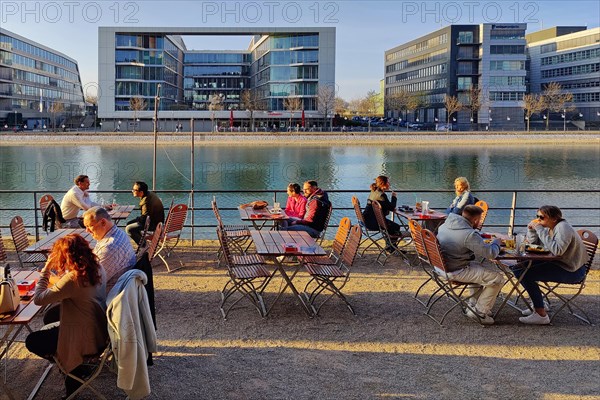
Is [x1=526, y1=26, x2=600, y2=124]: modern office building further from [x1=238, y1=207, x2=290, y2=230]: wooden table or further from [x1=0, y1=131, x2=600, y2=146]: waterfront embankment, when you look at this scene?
[x1=238, y1=207, x2=290, y2=230]: wooden table

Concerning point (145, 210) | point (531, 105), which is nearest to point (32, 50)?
point (531, 105)

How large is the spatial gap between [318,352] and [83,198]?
5962 millimetres

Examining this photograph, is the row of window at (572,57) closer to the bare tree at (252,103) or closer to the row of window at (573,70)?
the row of window at (573,70)

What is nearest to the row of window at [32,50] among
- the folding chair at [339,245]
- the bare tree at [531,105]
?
the bare tree at [531,105]

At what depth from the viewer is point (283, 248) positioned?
6914 millimetres

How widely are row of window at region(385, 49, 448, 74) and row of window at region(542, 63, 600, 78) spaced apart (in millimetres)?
22058

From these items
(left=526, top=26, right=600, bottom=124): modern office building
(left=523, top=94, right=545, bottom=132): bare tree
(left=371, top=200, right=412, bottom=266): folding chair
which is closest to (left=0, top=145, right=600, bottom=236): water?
(left=371, top=200, right=412, bottom=266): folding chair

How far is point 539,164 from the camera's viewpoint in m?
53.6

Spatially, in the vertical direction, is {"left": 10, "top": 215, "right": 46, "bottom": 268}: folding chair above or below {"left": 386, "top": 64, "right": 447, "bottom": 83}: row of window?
below

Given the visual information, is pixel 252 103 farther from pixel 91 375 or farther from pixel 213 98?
pixel 91 375

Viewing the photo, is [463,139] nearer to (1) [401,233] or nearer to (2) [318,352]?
(1) [401,233]

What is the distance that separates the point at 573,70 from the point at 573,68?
35 cm

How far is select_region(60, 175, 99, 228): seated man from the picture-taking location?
33.1 feet

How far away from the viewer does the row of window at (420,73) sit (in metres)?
103
